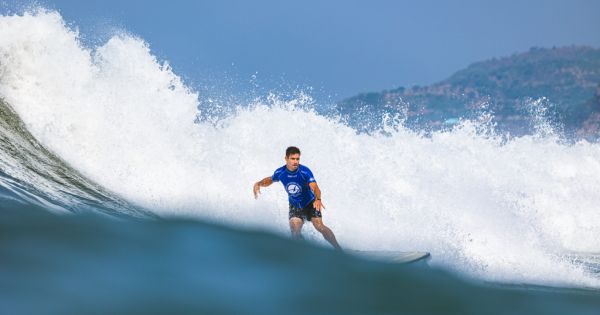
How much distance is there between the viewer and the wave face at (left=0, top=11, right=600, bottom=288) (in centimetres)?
1113

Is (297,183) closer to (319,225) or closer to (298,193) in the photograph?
(298,193)

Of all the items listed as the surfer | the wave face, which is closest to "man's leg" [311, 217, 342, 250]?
the surfer

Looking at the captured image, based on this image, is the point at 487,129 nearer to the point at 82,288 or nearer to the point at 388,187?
the point at 388,187

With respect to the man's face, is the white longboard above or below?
below

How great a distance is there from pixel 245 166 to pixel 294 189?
6503 mm

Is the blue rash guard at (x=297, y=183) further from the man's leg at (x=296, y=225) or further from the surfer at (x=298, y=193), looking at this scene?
the man's leg at (x=296, y=225)

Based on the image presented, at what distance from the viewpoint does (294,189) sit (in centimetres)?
851

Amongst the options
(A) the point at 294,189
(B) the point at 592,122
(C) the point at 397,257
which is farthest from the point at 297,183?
(B) the point at 592,122

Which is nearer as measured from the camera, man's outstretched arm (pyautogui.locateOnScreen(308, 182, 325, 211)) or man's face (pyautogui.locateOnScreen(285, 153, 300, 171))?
man's outstretched arm (pyautogui.locateOnScreen(308, 182, 325, 211))

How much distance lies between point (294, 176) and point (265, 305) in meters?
3.99

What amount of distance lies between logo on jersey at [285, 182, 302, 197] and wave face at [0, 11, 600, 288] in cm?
136

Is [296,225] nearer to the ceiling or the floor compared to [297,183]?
nearer to the floor

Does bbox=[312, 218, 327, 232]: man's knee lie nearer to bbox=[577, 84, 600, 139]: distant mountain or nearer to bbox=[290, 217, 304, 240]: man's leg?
bbox=[290, 217, 304, 240]: man's leg

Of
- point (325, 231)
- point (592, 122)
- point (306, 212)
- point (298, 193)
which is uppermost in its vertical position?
point (592, 122)
